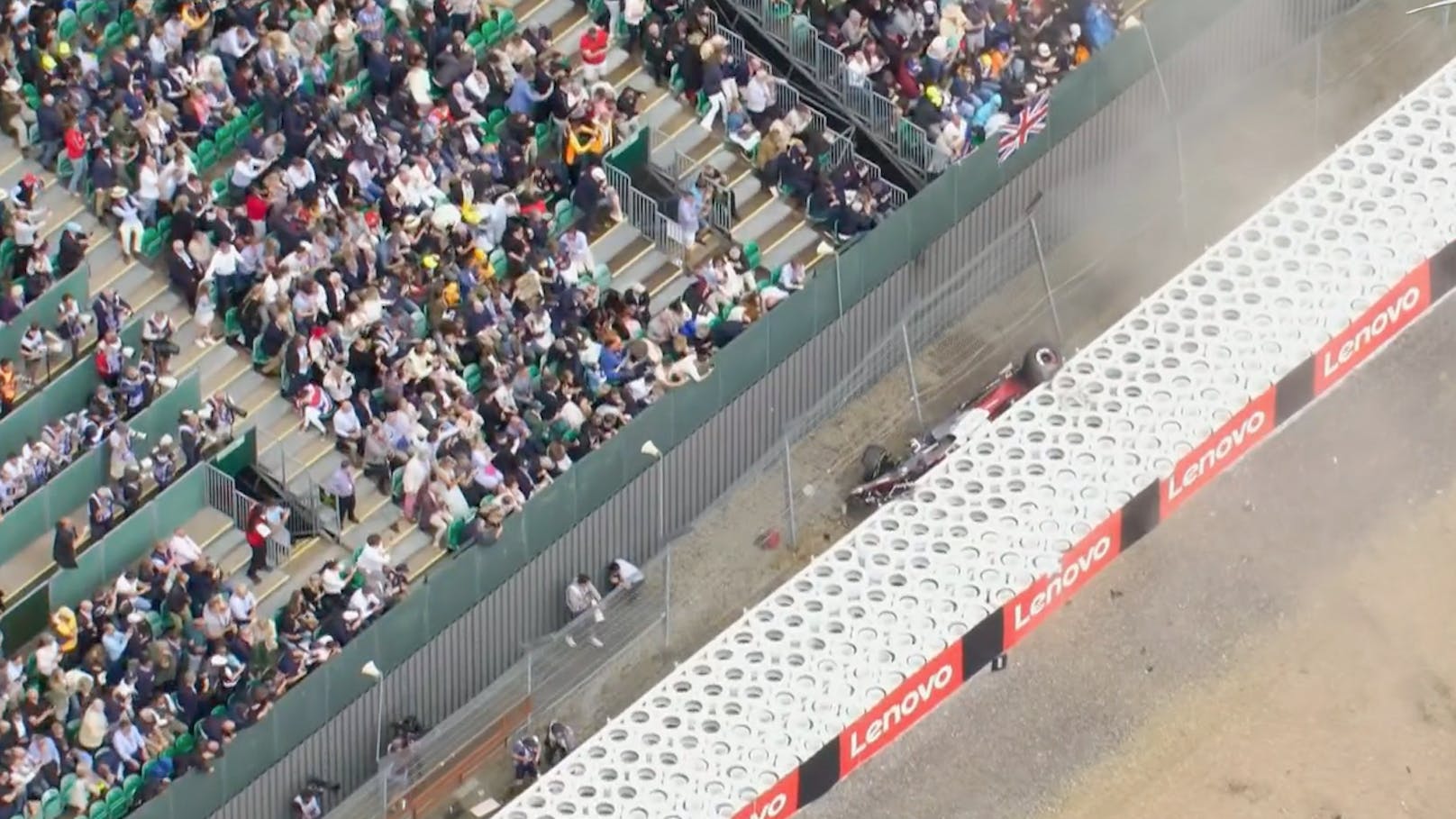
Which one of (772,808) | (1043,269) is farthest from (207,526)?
(1043,269)

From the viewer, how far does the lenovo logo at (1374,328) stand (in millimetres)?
59656

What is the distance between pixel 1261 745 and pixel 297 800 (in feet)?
39.2

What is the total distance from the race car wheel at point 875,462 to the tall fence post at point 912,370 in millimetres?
780

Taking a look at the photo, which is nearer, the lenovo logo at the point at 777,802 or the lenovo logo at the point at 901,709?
the lenovo logo at the point at 777,802

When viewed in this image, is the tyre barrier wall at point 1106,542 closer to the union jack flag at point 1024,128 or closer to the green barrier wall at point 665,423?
the green barrier wall at point 665,423

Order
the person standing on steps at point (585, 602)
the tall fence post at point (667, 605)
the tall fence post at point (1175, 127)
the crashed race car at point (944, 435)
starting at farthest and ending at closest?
the tall fence post at point (1175, 127)
the crashed race car at point (944, 435)
the tall fence post at point (667, 605)
the person standing on steps at point (585, 602)

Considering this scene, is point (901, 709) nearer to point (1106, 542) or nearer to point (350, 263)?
point (1106, 542)

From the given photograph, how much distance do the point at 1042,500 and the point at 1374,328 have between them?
5.60m

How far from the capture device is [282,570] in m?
58.9

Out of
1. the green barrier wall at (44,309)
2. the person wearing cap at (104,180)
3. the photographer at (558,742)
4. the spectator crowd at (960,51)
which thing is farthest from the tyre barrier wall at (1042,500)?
the person wearing cap at (104,180)

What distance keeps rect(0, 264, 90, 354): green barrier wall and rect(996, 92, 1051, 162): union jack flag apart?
12.2 m

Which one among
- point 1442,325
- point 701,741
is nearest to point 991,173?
point 1442,325

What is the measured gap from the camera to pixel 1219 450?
5888 centimetres

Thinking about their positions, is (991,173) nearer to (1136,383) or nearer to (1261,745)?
(1136,383)
